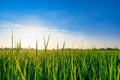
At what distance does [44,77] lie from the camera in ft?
9.48

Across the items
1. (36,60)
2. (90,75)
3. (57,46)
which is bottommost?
(90,75)

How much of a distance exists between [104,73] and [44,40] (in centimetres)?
85

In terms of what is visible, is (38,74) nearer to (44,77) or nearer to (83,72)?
(44,77)

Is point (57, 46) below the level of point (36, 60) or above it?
above

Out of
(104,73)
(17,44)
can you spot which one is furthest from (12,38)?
(104,73)

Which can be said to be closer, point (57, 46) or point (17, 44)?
point (17, 44)

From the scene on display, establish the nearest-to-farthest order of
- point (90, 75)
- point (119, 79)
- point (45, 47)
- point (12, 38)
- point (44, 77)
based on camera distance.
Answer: point (119, 79) < point (12, 38) < point (45, 47) < point (44, 77) < point (90, 75)

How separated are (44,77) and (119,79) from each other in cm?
101

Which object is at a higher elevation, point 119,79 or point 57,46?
point 57,46

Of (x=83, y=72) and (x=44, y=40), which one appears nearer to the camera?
(x=44, y=40)

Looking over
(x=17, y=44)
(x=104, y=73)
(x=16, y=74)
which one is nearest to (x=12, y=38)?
(x=17, y=44)

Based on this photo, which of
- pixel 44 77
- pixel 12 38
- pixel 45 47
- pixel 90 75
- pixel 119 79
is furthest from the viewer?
pixel 90 75

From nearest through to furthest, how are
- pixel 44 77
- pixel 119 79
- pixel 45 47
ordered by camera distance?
pixel 119 79
pixel 45 47
pixel 44 77

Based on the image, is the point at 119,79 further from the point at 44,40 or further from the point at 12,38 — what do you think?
the point at 12,38
